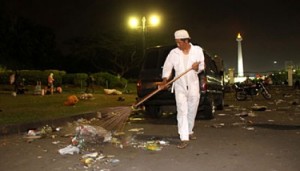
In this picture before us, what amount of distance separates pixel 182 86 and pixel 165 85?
1.02 feet

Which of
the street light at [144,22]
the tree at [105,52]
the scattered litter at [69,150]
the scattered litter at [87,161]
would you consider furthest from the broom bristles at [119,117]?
the tree at [105,52]

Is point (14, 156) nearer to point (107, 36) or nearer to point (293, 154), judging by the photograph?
point (293, 154)

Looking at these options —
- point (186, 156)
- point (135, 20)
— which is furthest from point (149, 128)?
point (135, 20)

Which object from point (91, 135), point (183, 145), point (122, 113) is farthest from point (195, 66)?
point (91, 135)

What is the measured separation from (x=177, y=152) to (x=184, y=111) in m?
0.90

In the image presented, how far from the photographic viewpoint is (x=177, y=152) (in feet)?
22.3

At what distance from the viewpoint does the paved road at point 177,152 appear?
19.2 ft

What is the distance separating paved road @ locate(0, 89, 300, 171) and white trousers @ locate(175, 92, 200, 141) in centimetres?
28

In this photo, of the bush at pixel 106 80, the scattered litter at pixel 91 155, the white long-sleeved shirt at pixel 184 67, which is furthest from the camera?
the bush at pixel 106 80

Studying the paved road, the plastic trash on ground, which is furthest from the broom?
the plastic trash on ground

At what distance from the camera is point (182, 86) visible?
7.50 m

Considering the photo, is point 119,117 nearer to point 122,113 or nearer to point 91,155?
point 122,113

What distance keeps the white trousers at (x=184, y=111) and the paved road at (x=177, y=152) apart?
283 mm

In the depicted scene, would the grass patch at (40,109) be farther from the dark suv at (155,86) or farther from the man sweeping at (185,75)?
the man sweeping at (185,75)
